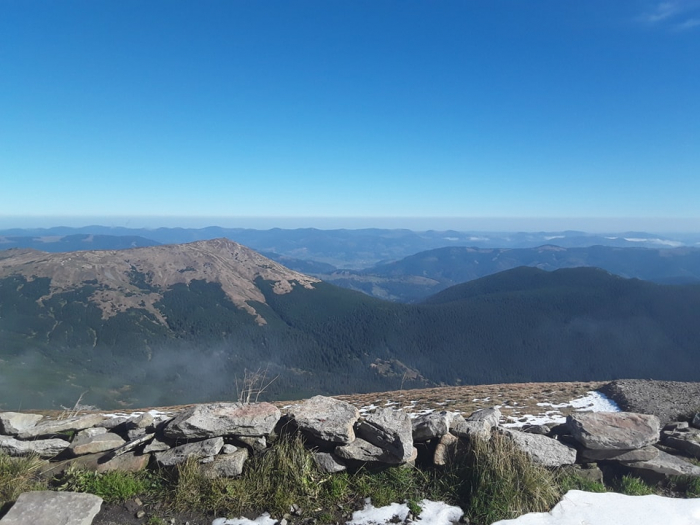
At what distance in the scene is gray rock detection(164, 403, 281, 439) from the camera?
897cm

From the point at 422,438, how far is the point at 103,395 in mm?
185031

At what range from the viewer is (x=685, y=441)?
411 inches

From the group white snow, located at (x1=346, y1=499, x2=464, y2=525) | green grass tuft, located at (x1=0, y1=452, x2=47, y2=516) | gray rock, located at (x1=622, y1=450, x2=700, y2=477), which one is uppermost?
green grass tuft, located at (x1=0, y1=452, x2=47, y2=516)

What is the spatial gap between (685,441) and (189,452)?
1355cm

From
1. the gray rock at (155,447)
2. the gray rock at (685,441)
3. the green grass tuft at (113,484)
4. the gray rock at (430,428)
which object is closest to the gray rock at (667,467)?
the gray rock at (685,441)

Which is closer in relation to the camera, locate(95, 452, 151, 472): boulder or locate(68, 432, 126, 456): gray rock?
locate(95, 452, 151, 472): boulder

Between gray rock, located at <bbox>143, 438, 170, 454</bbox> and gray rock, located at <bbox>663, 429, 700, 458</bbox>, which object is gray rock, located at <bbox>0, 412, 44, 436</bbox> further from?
gray rock, located at <bbox>663, 429, 700, 458</bbox>

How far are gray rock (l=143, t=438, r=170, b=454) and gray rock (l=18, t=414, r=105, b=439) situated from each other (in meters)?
3.37

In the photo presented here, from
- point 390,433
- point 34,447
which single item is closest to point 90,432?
point 34,447

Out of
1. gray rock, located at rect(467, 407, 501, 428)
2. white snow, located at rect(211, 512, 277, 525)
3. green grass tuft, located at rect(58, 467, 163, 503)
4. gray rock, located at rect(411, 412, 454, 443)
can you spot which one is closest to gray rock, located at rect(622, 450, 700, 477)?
gray rock, located at rect(467, 407, 501, 428)

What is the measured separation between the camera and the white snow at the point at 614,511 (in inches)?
286

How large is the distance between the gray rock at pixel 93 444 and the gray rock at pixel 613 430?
39.4ft

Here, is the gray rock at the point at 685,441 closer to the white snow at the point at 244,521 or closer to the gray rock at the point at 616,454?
the gray rock at the point at 616,454

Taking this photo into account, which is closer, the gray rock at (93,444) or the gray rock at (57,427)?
the gray rock at (93,444)
